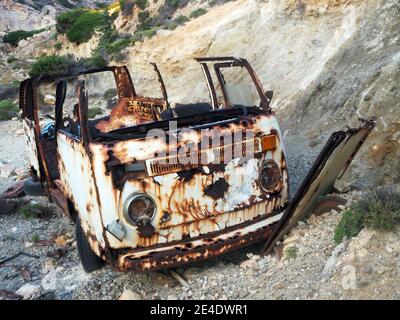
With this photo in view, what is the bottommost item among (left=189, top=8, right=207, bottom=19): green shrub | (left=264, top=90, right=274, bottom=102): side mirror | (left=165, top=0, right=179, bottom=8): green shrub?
(left=264, top=90, right=274, bottom=102): side mirror

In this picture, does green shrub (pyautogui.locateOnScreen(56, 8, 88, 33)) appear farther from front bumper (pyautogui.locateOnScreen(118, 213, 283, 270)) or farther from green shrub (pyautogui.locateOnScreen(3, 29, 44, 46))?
front bumper (pyautogui.locateOnScreen(118, 213, 283, 270))

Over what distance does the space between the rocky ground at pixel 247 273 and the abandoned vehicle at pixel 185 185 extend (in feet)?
0.83

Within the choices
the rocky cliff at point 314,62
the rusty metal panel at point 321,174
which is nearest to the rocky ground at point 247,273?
the rusty metal panel at point 321,174

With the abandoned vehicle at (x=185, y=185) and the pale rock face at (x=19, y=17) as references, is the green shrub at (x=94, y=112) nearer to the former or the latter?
the abandoned vehicle at (x=185, y=185)

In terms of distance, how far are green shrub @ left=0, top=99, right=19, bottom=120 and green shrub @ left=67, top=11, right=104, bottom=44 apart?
1020 centimetres

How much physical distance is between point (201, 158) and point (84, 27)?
29.3 m

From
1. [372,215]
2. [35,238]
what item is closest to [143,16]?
[35,238]

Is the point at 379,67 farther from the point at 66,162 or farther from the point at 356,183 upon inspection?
the point at 66,162

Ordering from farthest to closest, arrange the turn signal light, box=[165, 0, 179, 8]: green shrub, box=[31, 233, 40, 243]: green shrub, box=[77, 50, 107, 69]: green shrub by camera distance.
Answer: box=[165, 0, 179, 8]: green shrub → box=[77, 50, 107, 69]: green shrub → box=[31, 233, 40, 243]: green shrub → the turn signal light

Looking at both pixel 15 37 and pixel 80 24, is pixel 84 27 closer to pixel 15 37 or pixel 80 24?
pixel 80 24

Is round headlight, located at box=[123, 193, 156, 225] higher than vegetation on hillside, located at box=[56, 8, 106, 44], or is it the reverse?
vegetation on hillside, located at box=[56, 8, 106, 44]

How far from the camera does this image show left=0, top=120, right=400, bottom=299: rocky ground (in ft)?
12.7

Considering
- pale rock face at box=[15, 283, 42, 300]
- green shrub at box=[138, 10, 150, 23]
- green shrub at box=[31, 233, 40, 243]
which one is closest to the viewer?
pale rock face at box=[15, 283, 42, 300]

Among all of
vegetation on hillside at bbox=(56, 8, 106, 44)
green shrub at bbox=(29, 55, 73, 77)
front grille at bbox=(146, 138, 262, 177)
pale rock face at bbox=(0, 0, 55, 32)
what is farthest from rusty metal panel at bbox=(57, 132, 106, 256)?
pale rock face at bbox=(0, 0, 55, 32)
